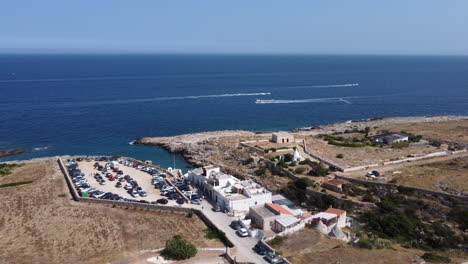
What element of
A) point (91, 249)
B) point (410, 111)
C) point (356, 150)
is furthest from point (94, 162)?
point (410, 111)

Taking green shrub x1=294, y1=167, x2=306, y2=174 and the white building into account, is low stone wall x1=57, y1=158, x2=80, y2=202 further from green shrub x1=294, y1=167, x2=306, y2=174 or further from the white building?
green shrub x1=294, y1=167, x2=306, y2=174

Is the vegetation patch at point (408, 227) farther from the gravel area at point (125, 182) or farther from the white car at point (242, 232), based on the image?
the gravel area at point (125, 182)

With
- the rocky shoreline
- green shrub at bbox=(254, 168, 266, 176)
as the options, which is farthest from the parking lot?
green shrub at bbox=(254, 168, 266, 176)

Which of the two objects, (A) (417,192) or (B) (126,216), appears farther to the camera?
(A) (417,192)

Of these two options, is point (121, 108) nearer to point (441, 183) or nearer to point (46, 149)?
point (46, 149)

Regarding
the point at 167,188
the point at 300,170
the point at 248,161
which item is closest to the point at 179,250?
the point at 167,188

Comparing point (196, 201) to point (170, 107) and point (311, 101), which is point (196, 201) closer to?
point (170, 107)
